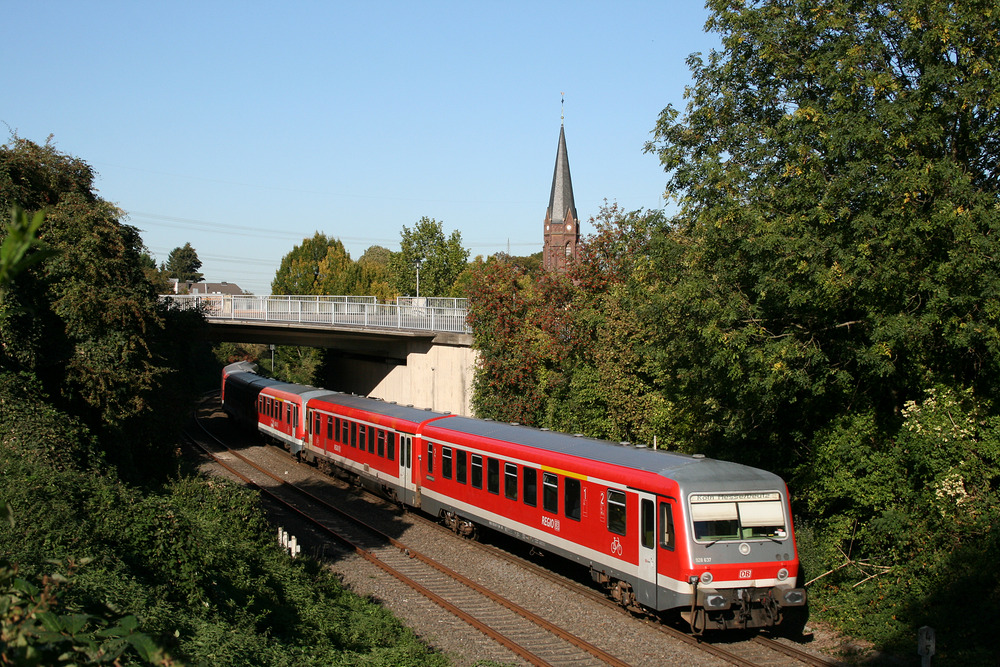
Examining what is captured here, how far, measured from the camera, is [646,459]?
12711mm

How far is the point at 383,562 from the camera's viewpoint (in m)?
15.9

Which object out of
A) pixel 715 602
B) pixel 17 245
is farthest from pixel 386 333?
pixel 17 245

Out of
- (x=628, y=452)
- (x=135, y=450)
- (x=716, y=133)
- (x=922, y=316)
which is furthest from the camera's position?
(x=135, y=450)

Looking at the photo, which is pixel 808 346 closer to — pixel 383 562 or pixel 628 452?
pixel 628 452

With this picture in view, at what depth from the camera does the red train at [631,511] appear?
1117cm

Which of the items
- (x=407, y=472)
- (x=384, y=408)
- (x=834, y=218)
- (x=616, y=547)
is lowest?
(x=407, y=472)

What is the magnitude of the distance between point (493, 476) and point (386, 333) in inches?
668

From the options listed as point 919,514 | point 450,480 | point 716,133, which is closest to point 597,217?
point 716,133

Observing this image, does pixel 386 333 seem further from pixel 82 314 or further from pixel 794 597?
pixel 794 597

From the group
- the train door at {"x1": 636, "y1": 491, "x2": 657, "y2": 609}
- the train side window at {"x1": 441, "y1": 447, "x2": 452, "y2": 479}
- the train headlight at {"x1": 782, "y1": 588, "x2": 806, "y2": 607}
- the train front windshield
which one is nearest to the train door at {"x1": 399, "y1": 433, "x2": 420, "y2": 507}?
the train side window at {"x1": 441, "y1": 447, "x2": 452, "y2": 479}

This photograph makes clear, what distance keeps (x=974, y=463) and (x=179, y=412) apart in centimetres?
1876

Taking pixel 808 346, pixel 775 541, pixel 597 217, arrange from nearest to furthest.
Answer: pixel 775 541, pixel 808 346, pixel 597 217

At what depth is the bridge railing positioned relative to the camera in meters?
31.8

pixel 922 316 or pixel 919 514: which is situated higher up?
pixel 922 316
